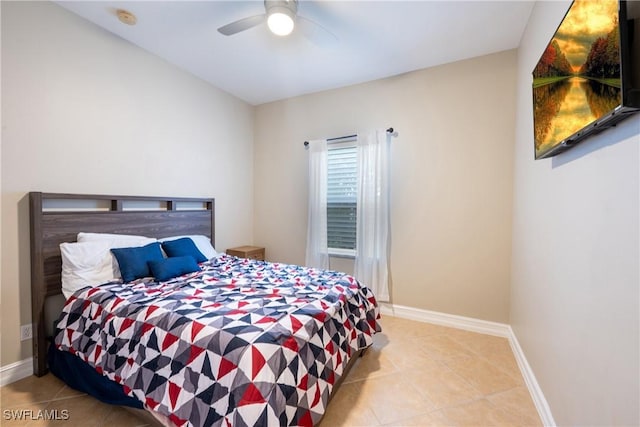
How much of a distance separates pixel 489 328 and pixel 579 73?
2404 mm

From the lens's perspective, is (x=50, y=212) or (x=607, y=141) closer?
(x=607, y=141)

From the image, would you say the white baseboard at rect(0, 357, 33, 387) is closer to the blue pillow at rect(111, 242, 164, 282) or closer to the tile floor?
the tile floor

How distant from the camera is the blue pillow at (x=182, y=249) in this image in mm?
2452

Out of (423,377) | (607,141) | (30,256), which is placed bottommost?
(423,377)

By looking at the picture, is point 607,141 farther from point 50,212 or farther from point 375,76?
point 50,212

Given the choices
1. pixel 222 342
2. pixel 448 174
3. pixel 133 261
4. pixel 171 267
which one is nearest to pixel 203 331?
pixel 222 342

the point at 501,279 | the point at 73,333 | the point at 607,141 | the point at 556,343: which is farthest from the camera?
the point at 501,279

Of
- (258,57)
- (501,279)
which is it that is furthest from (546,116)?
(258,57)

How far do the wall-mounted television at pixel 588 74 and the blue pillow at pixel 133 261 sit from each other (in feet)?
9.30

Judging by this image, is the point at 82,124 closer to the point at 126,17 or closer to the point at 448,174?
the point at 126,17

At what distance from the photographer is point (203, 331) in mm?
1328

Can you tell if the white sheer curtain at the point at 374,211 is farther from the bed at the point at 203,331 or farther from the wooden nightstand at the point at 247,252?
the wooden nightstand at the point at 247,252

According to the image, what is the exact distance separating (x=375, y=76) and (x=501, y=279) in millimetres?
2599

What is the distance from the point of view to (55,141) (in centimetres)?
204
